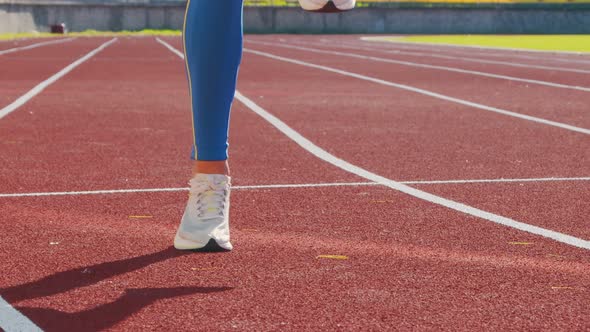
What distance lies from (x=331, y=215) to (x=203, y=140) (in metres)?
0.89

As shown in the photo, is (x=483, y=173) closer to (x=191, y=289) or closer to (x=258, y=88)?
(x=191, y=289)

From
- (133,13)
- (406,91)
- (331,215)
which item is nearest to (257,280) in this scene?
(331,215)

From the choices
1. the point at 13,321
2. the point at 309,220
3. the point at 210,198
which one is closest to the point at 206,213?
the point at 210,198

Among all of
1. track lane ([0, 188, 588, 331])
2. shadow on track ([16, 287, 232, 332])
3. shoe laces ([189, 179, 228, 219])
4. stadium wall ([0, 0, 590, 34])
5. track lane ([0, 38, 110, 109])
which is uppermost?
shoe laces ([189, 179, 228, 219])

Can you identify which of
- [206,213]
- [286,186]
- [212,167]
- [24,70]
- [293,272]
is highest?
[212,167]

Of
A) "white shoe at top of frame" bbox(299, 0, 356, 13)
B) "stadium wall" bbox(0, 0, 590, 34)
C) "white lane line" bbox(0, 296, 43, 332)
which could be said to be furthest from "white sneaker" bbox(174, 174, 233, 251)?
"stadium wall" bbox(0, 0, 590, 34)

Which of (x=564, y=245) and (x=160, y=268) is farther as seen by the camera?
(x=564, y=245)

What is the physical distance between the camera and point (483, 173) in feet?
18.3

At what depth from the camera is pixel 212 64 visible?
3.58 m

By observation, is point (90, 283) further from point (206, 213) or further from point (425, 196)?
point (425, 196)

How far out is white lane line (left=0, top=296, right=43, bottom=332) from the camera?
8.73 ft

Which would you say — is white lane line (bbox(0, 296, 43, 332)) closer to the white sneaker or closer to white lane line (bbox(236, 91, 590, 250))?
the white sneaker

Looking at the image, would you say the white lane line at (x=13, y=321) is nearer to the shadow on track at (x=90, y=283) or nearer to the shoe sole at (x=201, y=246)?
the shadow on track at (x=90, y=283)

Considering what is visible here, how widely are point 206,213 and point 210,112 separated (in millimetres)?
343
